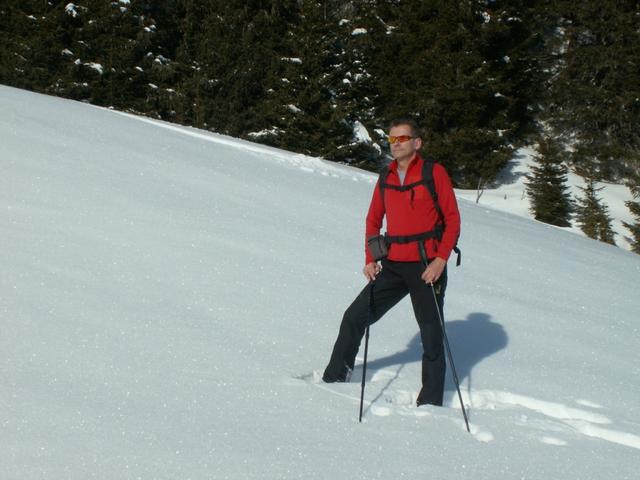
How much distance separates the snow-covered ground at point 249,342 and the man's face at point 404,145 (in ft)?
4.20

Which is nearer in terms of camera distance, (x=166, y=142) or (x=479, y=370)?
(x=479, y=370)

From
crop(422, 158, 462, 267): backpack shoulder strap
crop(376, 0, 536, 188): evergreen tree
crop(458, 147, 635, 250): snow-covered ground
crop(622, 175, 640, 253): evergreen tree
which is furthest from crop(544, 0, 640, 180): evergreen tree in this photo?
crop(422, 158, 462, 267): backpack shoulder strap

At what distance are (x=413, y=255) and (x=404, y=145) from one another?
576 millimetres

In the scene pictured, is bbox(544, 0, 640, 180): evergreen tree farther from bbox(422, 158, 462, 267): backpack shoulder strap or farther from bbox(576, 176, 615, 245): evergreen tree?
bbox(422, 158, 462, 267): backpack shoulder strap

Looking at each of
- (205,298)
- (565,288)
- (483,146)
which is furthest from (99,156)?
(483,146)

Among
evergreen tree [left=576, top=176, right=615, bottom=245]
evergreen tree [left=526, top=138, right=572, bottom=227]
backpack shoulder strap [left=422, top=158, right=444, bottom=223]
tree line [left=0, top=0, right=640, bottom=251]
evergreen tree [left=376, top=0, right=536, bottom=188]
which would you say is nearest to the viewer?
backpack shoulder strap [left=422, top=158, right=444, bottom=223]

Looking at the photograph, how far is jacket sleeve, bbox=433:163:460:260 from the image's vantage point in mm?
3680

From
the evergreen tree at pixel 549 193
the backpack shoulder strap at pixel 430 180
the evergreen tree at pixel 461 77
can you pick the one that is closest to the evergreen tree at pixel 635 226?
the evergreen tree at pixel 549 193

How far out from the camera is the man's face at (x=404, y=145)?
3.67 meters

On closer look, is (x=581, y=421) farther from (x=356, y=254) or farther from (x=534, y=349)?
(x=356, y=254)

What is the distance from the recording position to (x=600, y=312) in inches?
250

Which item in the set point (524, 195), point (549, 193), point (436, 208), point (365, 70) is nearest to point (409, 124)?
point (436, 208)

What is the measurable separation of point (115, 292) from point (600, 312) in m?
4.22

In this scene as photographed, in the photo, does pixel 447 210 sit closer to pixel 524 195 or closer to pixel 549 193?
pixel 549 193
